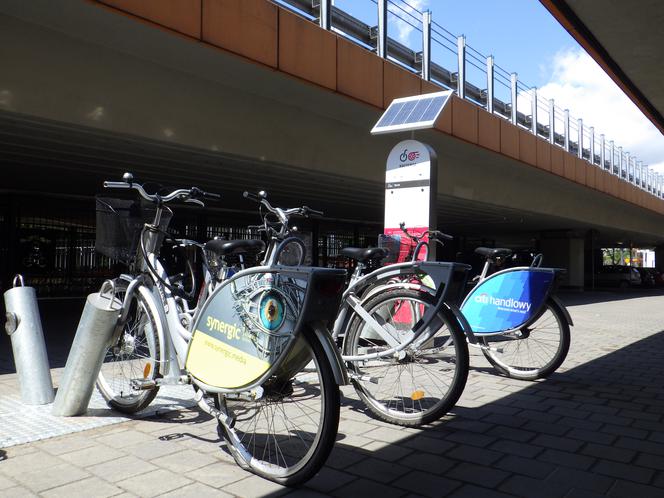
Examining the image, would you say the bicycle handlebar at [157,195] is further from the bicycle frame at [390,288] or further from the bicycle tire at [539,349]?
the bicycle tire at [539,349]

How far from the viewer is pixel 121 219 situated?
3.70m

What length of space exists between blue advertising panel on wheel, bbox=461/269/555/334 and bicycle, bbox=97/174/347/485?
2269 millimetres

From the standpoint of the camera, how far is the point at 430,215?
6.22 meters

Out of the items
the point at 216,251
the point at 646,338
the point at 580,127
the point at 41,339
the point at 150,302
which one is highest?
the point at 580,127

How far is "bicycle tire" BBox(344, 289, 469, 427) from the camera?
3711 mm

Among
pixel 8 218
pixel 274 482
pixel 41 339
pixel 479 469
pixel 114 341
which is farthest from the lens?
pixel 8 218

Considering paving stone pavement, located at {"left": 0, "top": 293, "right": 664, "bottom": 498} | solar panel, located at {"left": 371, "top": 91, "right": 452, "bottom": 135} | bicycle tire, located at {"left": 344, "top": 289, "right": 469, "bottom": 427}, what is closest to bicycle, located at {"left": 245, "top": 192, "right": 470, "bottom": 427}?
bicycle tire, located at {"left": 344, "top": 289, "right": 469, "bottom": 427}

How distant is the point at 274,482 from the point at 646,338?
8.20 metres

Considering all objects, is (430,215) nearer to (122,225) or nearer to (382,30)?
(122,225)

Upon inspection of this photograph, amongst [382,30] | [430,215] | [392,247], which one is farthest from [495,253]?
[382,30]

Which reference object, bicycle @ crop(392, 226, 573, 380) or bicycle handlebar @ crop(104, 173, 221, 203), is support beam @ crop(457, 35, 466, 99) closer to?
bicycle @ crop(392, 226, 573, 380)

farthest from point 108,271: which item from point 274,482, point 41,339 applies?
point 274,482

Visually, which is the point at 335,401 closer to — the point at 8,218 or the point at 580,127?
the point at 8,218

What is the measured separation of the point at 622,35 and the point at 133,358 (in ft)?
18.2
